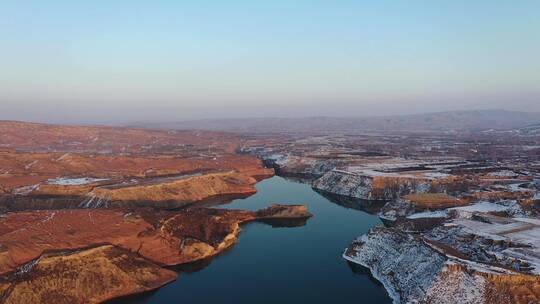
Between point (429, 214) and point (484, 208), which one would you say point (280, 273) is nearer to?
point (429, 214)

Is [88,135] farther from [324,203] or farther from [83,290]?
[83,290]

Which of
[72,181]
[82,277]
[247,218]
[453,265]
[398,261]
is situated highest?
[72,181]

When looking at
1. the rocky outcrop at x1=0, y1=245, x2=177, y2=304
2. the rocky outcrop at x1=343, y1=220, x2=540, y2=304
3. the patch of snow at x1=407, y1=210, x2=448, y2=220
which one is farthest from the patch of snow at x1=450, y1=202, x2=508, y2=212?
the rocky outcrop at x1=0, y1=245, x2=177, y2=304

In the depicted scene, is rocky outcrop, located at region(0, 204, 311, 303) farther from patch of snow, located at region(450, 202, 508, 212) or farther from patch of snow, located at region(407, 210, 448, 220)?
patch of snow, located at region(450, 202, 508, 212)

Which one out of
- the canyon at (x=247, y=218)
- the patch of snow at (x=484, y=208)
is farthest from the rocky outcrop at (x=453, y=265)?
the patch of snow at (x=484, y=208)

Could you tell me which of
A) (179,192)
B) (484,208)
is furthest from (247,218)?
(484,208)

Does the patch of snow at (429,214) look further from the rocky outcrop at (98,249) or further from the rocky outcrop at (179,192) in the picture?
the rocky outcrop at (179,192)

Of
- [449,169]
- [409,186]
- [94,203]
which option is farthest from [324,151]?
[94,203]
